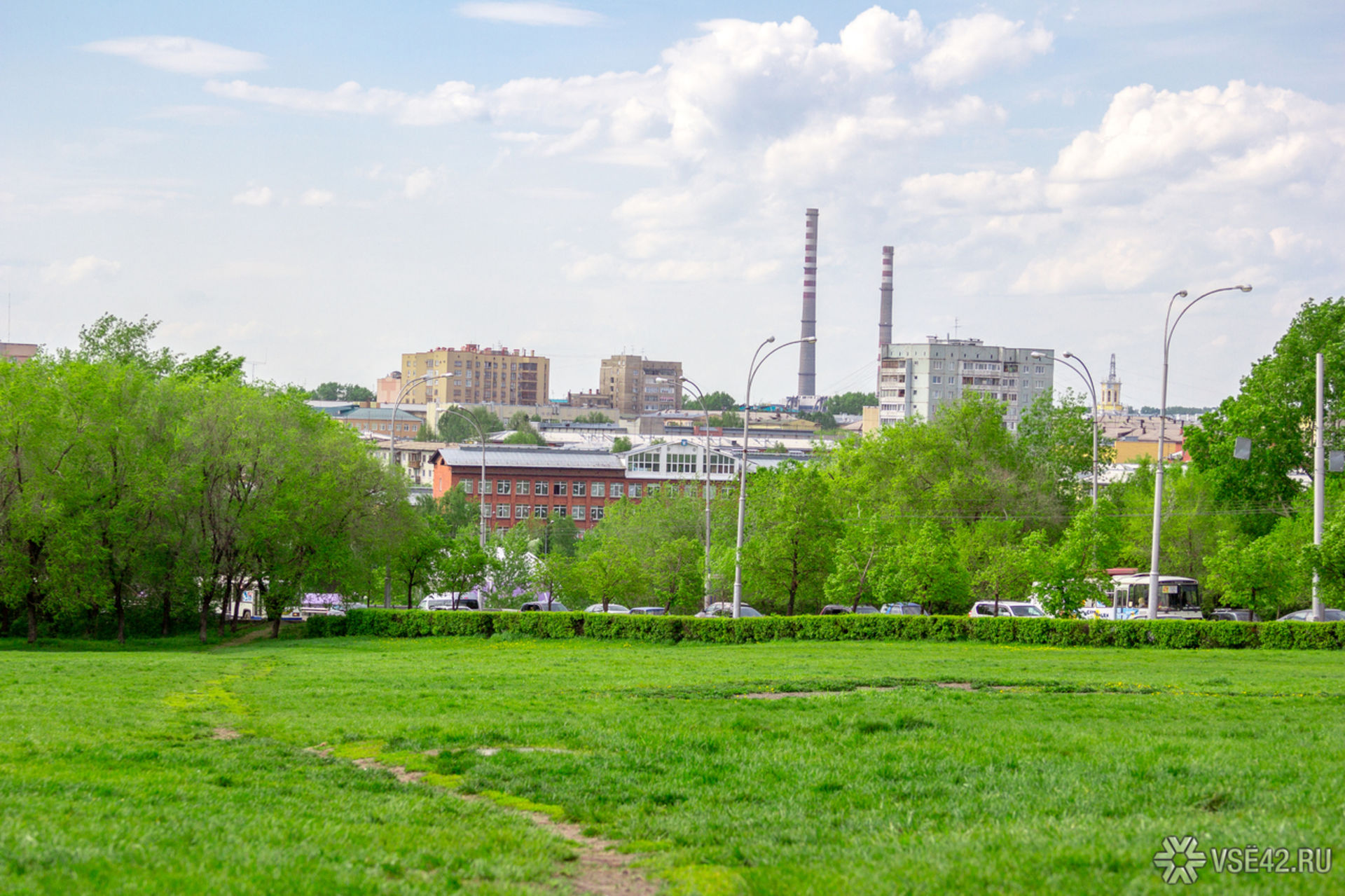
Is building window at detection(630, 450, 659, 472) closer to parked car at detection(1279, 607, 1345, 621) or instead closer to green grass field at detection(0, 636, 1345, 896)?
parked car at detection(1279, 607, 1345, 621)

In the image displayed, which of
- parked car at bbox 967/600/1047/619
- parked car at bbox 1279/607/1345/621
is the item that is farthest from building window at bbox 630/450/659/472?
parked car at bbox 1279/607/1345/621

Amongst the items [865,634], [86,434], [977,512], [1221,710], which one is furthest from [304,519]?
[1221,710]

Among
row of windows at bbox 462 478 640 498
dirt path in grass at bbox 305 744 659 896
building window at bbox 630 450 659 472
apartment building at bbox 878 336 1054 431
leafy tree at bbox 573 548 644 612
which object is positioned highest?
apartment building at bbox 878 336 1054 431

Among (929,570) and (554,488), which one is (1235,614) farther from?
(554,488)

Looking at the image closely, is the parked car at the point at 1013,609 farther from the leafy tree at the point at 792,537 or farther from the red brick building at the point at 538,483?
the red brick building at the point at 538,483

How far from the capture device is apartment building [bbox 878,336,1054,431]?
7293 inches

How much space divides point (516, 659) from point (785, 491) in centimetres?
1780

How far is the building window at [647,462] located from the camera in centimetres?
12119

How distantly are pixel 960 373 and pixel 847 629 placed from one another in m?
153

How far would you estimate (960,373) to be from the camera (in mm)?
186125

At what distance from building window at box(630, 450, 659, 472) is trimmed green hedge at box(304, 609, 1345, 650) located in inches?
2898

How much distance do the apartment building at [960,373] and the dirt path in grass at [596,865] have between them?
177 metres

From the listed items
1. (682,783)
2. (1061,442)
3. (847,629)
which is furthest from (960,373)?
(682,783)

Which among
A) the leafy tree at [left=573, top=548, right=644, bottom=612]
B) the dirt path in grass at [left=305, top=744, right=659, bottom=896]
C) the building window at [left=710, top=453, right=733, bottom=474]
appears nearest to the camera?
the dirt path in grass at [left=305, top=744, right=659, bottom=896]
